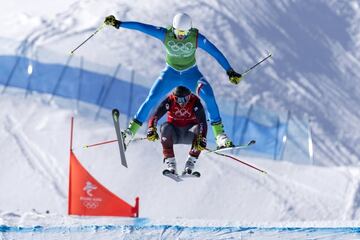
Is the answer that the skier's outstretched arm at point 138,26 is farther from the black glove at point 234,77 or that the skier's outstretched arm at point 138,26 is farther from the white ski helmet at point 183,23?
the black glove at point 234,77

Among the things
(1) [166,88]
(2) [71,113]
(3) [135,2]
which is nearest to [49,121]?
(2) [71,113]

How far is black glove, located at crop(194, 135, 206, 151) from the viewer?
1313cm

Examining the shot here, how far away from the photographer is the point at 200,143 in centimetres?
1316

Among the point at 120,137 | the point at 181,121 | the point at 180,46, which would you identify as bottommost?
the point at 120,137

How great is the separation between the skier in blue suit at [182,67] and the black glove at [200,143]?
0.28 metres

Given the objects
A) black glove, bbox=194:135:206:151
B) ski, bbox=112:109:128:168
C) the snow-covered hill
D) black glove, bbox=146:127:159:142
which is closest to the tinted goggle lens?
ski, bbox=112:109:128:168

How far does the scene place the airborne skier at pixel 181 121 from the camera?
12.9 metres

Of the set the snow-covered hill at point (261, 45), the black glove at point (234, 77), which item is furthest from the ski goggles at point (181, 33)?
the snow-covered hill at point (261, 45)

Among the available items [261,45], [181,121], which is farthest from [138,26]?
[261,45]

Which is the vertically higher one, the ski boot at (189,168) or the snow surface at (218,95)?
the snow surface at (218,95)

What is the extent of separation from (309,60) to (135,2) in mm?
6166

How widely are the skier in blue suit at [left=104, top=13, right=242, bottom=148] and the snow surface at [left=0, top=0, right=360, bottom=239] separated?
513cm

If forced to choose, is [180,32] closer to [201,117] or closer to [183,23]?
[183,23]

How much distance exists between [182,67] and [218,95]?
16.3 meters
